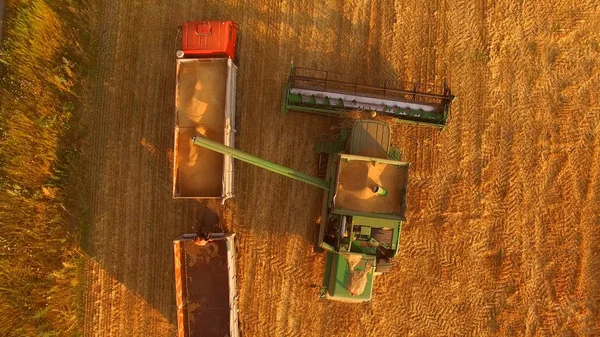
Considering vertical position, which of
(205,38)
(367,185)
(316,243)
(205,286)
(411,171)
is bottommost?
(205,286)

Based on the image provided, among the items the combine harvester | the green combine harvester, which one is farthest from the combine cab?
the combine harvester

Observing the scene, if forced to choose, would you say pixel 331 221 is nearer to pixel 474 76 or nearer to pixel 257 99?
pixel 257 99

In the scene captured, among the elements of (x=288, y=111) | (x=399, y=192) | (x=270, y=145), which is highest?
(x=288, y=111)

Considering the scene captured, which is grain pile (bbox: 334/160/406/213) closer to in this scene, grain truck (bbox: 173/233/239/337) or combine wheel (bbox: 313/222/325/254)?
combine wheel (bbox: 313/222/325/254)

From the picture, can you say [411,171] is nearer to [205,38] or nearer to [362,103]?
→ [362,103]

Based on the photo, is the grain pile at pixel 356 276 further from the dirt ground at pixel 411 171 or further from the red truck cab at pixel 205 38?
the red truck cab at pixel 205 38

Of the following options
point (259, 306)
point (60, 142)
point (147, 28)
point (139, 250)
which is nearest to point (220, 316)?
point (259, 306)

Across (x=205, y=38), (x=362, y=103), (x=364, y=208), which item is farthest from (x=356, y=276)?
(x=205, y=38)
